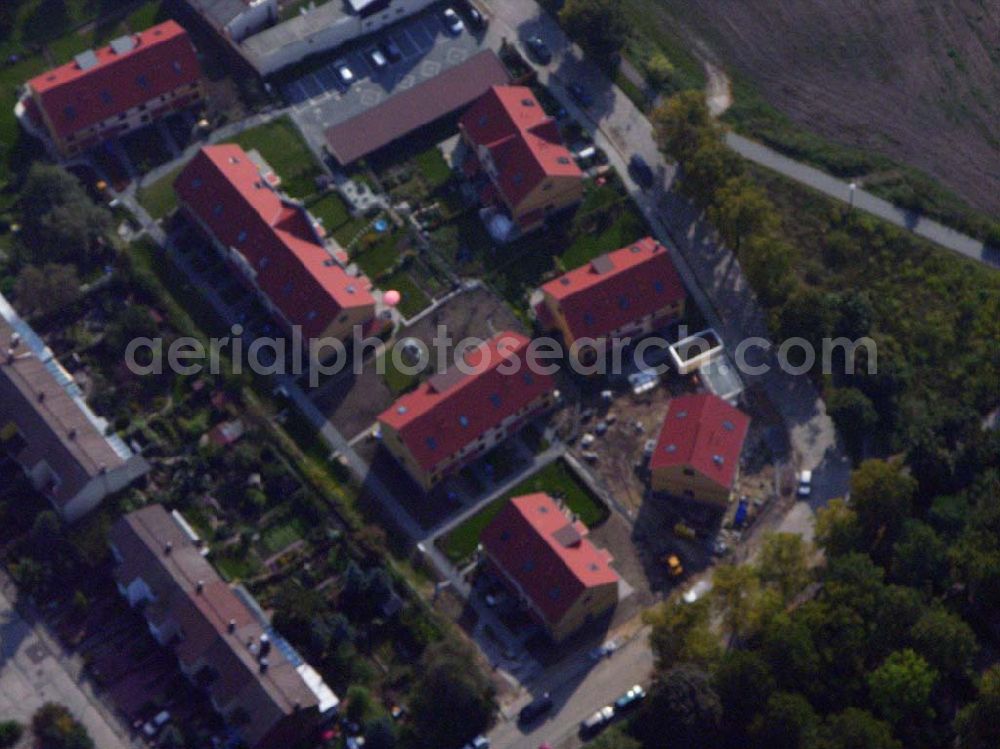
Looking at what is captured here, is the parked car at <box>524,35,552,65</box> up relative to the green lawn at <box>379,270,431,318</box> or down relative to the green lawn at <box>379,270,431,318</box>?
up

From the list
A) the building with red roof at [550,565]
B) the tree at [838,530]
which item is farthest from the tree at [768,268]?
the building with red roof at [550,565]

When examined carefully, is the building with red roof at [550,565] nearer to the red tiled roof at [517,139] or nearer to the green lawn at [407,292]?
the green lawn at [407,292]

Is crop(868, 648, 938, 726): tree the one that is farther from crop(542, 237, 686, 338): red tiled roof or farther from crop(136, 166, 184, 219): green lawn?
crop(136, 166, 184, 219): green lawn

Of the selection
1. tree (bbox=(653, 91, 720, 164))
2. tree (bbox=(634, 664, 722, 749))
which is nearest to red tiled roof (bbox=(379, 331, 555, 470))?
tree (bbox=(653, 91, 720, 164))

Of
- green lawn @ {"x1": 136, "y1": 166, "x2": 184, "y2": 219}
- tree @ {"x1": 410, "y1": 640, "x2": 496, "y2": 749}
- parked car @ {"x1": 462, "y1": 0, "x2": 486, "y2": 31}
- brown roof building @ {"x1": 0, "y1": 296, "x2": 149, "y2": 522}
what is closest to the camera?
tree @ {"x1": 410, "y1": 640, "x2": 496, "y2": 749}

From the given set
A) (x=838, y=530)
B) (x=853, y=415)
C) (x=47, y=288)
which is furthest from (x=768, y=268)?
(x=47, y=288)

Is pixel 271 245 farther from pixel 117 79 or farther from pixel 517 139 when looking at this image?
pixel 517 139
